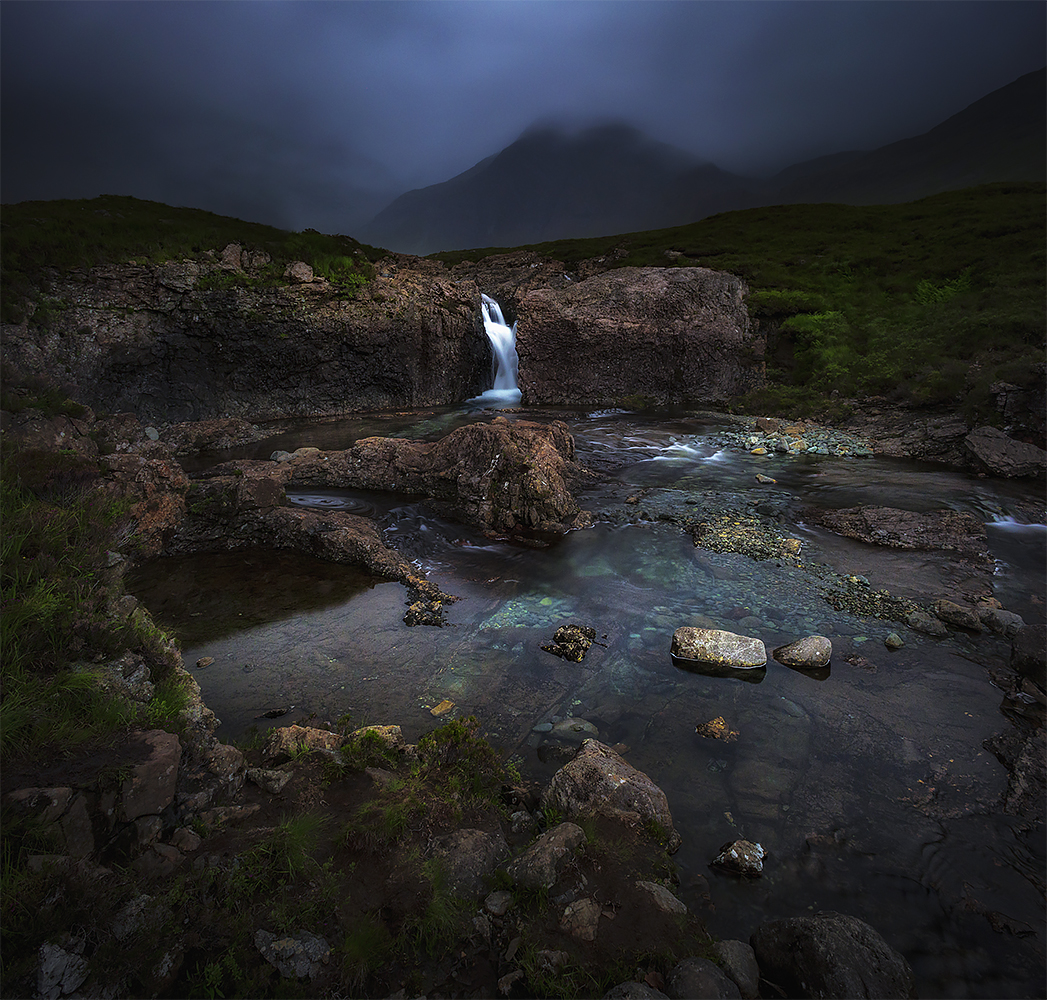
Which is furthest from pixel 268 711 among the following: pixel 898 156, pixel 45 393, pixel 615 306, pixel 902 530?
pixel 898 156

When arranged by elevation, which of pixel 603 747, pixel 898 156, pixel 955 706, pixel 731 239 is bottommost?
pixel 955 706

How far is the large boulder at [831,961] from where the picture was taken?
8.08 ft

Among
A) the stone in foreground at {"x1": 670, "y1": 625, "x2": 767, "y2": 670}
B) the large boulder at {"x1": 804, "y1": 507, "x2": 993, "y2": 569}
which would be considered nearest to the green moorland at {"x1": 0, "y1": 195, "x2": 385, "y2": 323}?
the large boulder at {"x1": 804, "y1": 507, "x2": 993, "y2": 569}

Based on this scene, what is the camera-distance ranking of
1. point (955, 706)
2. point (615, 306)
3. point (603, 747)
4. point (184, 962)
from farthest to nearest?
point (615, 306) → point (955, 706) → point (603, 747) → point (184, 962)

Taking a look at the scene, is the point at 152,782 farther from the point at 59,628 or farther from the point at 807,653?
the point at 807,653

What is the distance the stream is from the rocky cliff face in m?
14.7

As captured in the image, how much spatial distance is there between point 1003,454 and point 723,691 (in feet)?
42.5

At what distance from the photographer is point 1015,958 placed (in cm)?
283

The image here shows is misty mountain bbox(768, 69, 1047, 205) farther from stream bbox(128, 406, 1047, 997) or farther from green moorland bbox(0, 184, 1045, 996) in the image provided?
stream bbox(128, 406, 1047, 997)

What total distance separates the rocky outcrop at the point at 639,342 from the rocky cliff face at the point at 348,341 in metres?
0.07

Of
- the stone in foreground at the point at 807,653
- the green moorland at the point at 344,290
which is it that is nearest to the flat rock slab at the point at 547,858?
the green moorland at the point at 344,290

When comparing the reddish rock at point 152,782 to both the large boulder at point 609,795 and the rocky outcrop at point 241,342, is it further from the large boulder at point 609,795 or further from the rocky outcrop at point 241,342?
the rocky outcrop at point 241,342

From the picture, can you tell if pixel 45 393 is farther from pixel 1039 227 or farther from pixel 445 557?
pixel 1039 227

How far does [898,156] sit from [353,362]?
180382 mm
